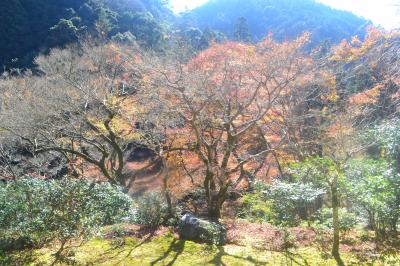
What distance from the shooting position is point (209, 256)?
786 cm

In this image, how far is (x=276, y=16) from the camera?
8125cm

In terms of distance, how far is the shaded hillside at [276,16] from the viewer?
75.9 metres

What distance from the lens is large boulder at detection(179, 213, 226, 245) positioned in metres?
8.71

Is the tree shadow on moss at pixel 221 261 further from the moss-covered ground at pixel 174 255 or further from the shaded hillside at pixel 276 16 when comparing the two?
the shaded hillside at pixel 276 16

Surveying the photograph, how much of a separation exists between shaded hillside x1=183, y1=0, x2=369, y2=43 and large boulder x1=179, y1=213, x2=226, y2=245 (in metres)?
67.8

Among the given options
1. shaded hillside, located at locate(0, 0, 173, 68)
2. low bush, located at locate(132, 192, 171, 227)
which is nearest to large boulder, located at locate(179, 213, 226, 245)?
low bush, located at locate(132, 192, 171, 227)

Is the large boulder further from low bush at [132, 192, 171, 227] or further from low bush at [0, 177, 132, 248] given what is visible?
low bush at [0, 177, 132, 248]

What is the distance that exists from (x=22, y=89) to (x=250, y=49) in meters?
12.4

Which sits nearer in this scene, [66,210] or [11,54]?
[66,210]

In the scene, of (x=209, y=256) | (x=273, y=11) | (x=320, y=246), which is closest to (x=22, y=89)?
(x=209, y=256)

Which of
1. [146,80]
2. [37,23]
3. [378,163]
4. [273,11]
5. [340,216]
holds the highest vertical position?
[273,11]

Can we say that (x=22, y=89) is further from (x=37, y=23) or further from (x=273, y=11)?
(x=273, y=11)

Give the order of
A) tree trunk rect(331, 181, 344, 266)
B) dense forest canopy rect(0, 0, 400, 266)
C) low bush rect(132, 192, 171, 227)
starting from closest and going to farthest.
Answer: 1. tree trunk rect(331, 181, 344, 266)
2. dense forest canopy rect(0, 0, 400, 266)
3. low bush rect(132, 192, 171, 227)

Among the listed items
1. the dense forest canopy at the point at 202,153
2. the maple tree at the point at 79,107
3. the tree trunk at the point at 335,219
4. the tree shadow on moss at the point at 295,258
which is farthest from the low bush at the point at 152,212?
the maple tree at the point at 79,107
